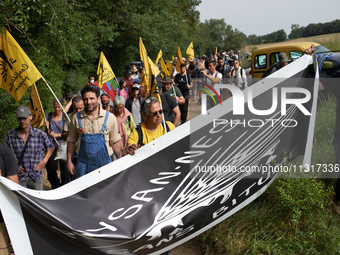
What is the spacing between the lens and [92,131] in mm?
4578

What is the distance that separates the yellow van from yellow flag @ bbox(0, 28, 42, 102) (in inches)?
401

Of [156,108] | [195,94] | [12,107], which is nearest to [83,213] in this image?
[156,108]

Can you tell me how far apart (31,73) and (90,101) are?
78.7 inches

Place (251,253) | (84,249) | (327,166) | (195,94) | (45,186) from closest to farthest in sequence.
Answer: (84,249), (251,253), (327,166), (45,186), (195,94)

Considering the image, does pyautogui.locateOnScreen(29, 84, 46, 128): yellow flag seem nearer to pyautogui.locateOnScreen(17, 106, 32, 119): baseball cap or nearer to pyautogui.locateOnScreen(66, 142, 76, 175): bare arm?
pyautogui.locateOnScreen(17, 106, 32, 119): baseball cap

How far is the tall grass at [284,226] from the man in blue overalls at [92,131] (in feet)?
5.48

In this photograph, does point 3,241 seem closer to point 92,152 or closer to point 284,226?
point 92,152

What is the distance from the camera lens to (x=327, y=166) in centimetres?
507

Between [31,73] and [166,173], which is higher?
[31,73]

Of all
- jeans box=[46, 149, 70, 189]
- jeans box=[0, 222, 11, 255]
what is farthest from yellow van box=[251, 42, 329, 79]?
jeans box=[0, 222, 11, 255]

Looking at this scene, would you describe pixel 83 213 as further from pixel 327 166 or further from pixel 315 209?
pixel 327 166

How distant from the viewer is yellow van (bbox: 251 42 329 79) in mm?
13492

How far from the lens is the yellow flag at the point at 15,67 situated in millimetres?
5941

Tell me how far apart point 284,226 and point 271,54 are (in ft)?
37.4
